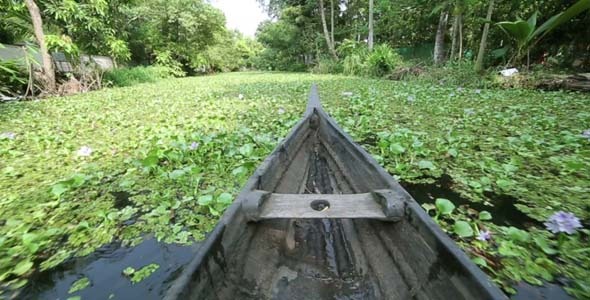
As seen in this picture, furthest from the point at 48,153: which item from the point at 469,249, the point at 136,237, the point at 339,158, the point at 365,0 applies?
the point at 365,0

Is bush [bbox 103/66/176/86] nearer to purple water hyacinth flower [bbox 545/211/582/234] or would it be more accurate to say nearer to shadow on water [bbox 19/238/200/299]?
shadow on water [bbox 19/238/200/299]

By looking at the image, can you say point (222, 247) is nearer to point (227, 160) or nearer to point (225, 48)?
point (227, 160)

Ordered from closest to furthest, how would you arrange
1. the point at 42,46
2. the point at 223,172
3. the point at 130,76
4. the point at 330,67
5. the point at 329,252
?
the point at 329,252 → the point at 223,172 → the point at 42,46 → the point at 130,76 → the point at 330,67

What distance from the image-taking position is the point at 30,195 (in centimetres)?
147

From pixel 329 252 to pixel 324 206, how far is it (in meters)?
0.23

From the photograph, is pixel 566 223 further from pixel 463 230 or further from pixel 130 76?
pixel 130 76

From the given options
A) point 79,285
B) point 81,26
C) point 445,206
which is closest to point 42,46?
point 81,26

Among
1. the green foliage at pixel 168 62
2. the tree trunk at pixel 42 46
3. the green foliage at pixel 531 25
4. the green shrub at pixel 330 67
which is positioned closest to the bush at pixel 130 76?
the green foliage at pixel 168 62

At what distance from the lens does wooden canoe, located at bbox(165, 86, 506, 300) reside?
60 cm

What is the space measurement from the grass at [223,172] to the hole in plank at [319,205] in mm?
513

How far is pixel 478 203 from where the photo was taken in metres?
1.30

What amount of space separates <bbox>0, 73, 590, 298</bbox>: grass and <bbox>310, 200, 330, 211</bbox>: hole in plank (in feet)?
→ 1.68

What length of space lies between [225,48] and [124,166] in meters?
17.7

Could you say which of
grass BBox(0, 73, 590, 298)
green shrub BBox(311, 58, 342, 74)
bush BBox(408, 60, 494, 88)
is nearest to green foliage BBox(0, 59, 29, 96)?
grass BBox(0, 73, 590, 298)
